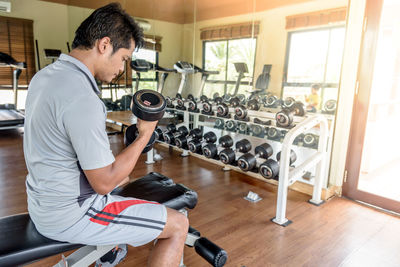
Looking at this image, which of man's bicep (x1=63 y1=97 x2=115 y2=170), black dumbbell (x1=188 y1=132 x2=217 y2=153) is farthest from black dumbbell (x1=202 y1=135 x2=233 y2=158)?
man's bicep (x1=63 y1=97 x2=115 y2=170)

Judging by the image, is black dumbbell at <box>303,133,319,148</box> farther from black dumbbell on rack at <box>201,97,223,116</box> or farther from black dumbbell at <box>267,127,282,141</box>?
black dumbbell on rack at <box>201,97,223,116</box>

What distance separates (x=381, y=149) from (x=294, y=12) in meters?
1.53

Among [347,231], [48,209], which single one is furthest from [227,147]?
[48,209]

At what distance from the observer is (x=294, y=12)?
2639 millimetres

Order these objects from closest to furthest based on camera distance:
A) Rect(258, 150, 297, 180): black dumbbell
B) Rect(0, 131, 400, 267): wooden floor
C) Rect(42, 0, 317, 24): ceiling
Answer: Rect(0, 131, 400, 267): wooden floor → Rect(258, 150, 297, 180): black dumbbell → Rect(42, 0, 317, 24): ceiling

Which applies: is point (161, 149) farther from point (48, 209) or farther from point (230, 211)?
point (48, 209)

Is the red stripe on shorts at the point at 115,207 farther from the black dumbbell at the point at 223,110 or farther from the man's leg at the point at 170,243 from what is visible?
the black dumbbell at the point at 223,110

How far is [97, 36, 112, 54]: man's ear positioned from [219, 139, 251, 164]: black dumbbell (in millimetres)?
1674

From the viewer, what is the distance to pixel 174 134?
10.1 ft

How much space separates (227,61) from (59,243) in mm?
2929

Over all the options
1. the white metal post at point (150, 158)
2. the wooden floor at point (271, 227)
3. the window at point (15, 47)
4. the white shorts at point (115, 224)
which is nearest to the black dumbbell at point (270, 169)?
the wooden floor at point (271, 227)

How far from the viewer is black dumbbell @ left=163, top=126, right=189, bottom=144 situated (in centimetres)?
304

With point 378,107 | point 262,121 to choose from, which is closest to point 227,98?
point 262,121

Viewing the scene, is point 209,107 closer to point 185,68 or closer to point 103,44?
point 185,68
